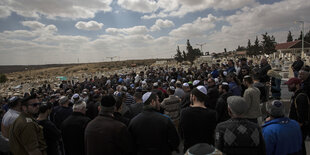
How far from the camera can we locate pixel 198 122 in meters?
2.85

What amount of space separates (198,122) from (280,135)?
1.09 m

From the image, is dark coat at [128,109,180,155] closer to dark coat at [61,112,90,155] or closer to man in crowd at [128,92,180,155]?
man in crowd at [128,92,180,155]

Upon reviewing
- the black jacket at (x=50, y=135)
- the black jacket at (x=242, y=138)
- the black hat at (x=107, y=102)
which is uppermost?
the black hat at (x=107, y=102)

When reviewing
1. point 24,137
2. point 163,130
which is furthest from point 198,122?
point 24,137

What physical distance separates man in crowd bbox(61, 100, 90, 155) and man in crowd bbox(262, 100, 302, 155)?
3146 millimetres

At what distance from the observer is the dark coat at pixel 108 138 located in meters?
2.55

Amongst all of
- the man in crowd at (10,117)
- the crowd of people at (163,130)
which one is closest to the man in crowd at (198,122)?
the crowd of people at (163,130)

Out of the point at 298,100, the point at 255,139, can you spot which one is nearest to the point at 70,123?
the point at 255,139

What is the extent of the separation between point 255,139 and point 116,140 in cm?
179

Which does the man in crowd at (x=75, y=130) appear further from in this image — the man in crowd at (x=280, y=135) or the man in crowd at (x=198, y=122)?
the man in crowd at (x=280, y=135)

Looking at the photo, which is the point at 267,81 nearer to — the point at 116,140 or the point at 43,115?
the point at 116,140

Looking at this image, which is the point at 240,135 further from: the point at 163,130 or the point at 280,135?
the point at 163,130

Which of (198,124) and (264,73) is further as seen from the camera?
(264,73)

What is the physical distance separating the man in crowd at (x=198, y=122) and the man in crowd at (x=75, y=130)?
199 centimetres
